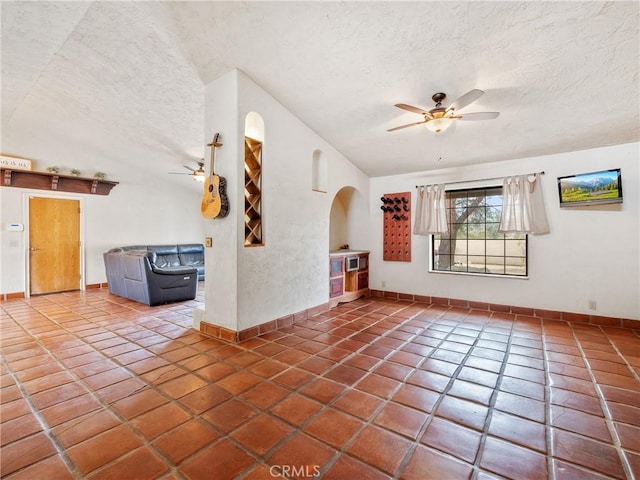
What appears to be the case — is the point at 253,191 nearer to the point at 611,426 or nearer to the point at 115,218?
the point at 611,426

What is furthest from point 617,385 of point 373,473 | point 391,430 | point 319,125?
point 319,125

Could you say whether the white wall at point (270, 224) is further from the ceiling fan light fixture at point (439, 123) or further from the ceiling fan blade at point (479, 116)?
the ceiling fan blade at point (479, 116)

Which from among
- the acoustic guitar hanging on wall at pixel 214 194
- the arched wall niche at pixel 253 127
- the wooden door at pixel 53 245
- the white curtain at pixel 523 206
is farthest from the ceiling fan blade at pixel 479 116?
the wooden door at pixel 53 245

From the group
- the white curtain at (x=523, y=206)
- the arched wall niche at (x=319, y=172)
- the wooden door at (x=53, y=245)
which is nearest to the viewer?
the white curtain at (x=523, y=206)

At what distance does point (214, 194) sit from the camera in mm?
3207

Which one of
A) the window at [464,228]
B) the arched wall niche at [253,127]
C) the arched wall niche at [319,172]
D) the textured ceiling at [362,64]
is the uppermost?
the textured ceiling at [362,64]

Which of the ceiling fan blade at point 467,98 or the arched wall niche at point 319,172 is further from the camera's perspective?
the arched wall niche at point 319,172

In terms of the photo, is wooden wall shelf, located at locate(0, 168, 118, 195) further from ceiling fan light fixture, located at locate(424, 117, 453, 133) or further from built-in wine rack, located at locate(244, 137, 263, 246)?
ceiling fan light fixture, located at locate(424, 117, 453, 133)

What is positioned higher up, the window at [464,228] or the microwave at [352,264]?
the window at [464,228]

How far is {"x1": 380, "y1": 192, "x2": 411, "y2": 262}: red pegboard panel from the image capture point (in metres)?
5.42

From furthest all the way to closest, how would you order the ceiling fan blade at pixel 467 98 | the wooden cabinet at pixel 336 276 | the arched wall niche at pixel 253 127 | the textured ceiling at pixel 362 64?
the wooden cabinet at pixel 336 276, the arched wall niche at pixel 253 127, the ceiling fan blade at pixel 467 98, the textured ceiling at pixel 362 64

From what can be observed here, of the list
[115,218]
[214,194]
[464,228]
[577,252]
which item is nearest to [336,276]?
[214,194]

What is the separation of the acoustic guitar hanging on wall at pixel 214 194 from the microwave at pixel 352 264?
267 centimetres

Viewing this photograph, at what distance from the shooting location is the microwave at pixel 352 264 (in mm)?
5237
